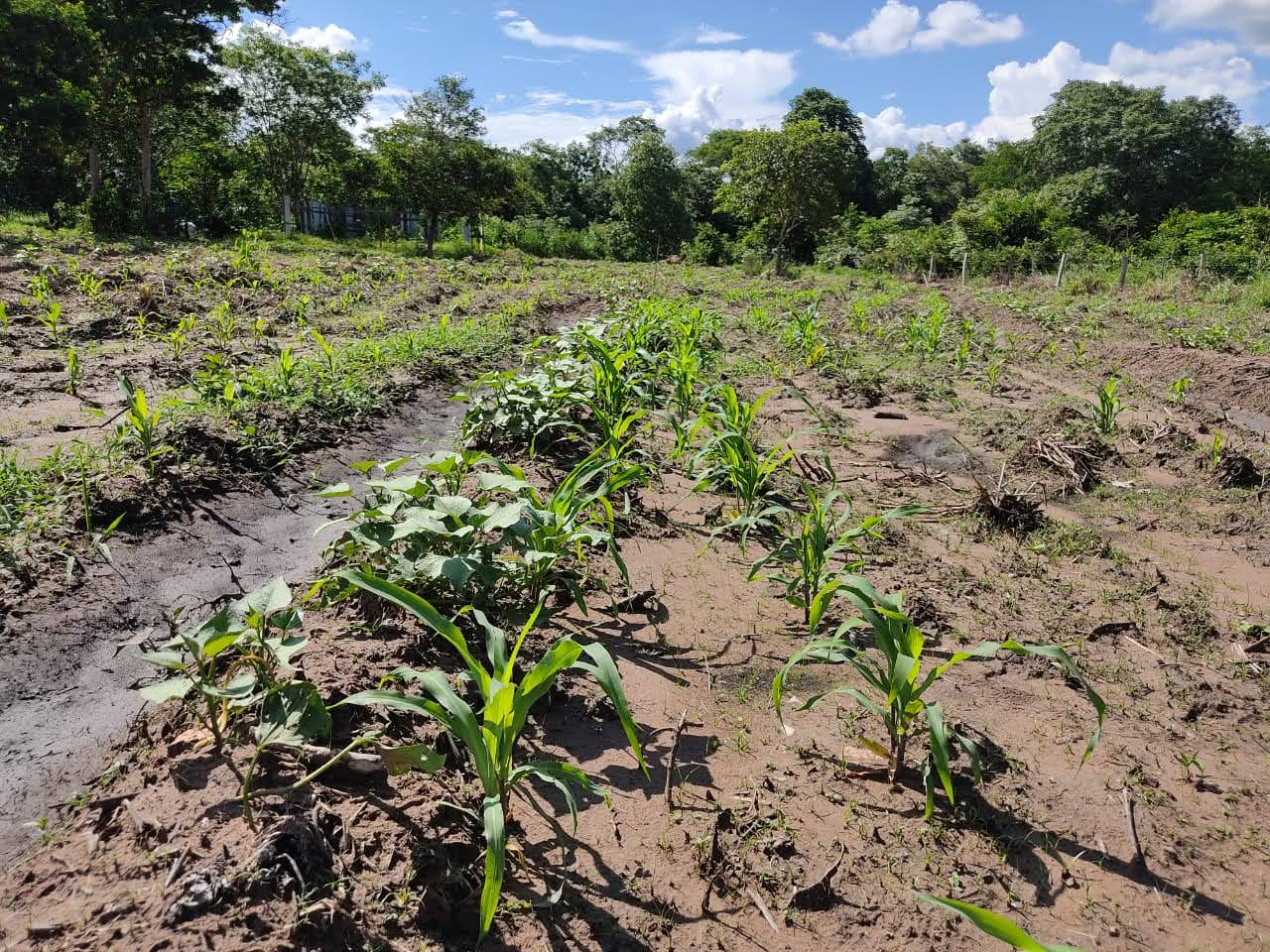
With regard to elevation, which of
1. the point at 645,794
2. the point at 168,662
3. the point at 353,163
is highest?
the point at 353,163

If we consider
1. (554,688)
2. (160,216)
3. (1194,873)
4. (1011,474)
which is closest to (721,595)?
(554,688)

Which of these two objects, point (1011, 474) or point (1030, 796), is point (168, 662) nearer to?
point (1030, 796)

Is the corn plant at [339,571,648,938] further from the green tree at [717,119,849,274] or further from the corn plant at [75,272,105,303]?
the green tree at [717,119,849,274]

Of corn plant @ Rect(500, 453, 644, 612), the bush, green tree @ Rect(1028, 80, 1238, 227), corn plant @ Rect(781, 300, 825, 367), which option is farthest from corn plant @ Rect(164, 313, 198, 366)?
green tree @ Rect(1028, 80, 1238, 227)

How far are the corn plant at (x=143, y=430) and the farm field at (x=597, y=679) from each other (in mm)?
26

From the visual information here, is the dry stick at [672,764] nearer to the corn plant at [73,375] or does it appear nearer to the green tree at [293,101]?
the corn plant at [73,375]

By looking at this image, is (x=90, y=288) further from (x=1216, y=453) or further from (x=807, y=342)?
(x=1216, y=453)

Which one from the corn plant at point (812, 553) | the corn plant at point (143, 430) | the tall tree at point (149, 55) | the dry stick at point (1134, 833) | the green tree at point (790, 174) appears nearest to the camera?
the dry stick at point (1134, 833)

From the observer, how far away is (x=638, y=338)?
684 centimetres

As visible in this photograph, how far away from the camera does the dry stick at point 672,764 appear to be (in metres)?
2.21

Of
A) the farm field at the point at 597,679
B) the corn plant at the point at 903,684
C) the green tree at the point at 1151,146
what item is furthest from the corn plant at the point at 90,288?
the green tree at the point at 1151,146

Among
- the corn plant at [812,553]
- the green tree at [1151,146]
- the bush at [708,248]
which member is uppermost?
the green tree at [1151,146]

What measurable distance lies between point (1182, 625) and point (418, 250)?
24.6 m

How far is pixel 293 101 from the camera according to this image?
25.1 metres
